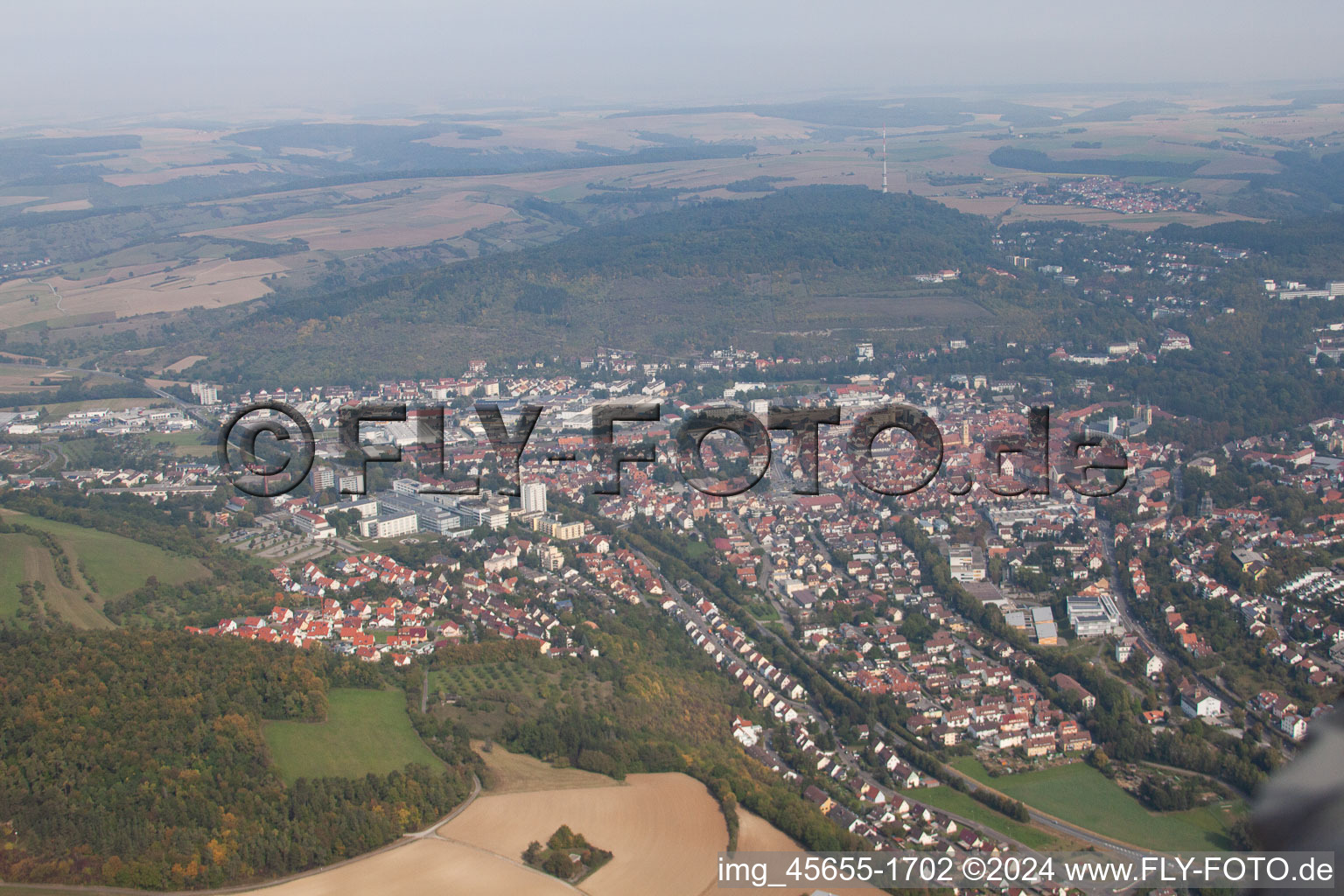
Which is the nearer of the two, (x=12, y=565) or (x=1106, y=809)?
(x=1106, y=809)

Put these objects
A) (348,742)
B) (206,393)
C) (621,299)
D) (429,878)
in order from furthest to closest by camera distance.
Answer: (621,299) < (206,393) < (348,742) < (429,878)

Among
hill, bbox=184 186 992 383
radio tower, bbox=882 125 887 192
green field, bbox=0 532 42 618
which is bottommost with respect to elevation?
green field, bbox=0 532 42 618

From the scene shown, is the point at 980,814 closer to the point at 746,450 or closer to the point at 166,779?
the point at 166,779

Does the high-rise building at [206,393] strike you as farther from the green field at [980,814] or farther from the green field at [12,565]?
the green field at [980,814]

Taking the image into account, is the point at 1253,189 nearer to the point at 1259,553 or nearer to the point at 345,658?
the point at 1259,553

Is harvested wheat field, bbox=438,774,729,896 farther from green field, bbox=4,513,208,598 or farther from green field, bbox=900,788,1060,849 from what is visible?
green field, bbox=4,513,208,598

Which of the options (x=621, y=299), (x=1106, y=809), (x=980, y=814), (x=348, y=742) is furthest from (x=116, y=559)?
(x=621, y=299)

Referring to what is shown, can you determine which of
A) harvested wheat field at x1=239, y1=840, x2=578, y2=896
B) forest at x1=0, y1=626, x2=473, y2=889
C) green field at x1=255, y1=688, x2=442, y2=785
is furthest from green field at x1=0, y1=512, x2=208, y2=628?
harvested wheat field at x1=239, y1=840, x2=578, y2=896
